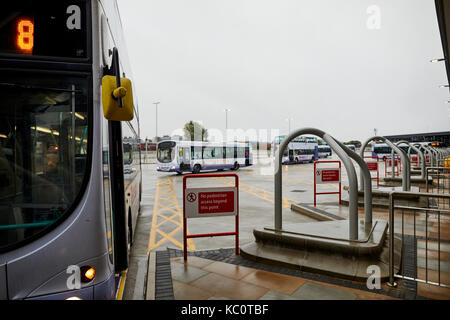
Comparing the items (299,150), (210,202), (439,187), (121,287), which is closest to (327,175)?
(210,202)

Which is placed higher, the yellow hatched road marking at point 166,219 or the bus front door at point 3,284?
the bus front door at point 3,284

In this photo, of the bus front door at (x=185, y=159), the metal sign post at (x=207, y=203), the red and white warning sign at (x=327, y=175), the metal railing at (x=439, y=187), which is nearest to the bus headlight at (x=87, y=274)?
the metal sign post at (x=207, y=203)

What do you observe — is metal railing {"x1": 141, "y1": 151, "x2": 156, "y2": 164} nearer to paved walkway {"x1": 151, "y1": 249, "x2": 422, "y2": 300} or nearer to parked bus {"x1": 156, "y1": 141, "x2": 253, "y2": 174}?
parked bus {"x1": 156, "y1": 141, "x2": 253, "y2": 174}

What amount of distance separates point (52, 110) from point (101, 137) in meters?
0.44

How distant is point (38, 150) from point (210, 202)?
9.41 ft

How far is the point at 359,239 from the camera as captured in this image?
4801 millimetres

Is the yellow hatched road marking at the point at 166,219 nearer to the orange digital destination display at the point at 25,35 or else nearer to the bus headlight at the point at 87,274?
the bus headlight at the point at 87,274

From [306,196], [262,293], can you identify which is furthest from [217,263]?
[306,196]

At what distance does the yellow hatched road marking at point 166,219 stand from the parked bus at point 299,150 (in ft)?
91.1

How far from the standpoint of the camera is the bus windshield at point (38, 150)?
2520 millimetres

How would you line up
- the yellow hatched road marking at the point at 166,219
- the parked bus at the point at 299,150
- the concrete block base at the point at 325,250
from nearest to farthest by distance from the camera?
the concrete block base at the point at 325,250, the yellow hatched road marking at the point at 166,219, the parked bus at the point at 299,150

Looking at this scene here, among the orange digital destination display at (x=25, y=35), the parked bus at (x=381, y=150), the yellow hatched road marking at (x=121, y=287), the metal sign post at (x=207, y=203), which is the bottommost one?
the yellow hatched road marking at (x=121, y=287)

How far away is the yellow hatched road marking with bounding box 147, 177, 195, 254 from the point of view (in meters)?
6.63
